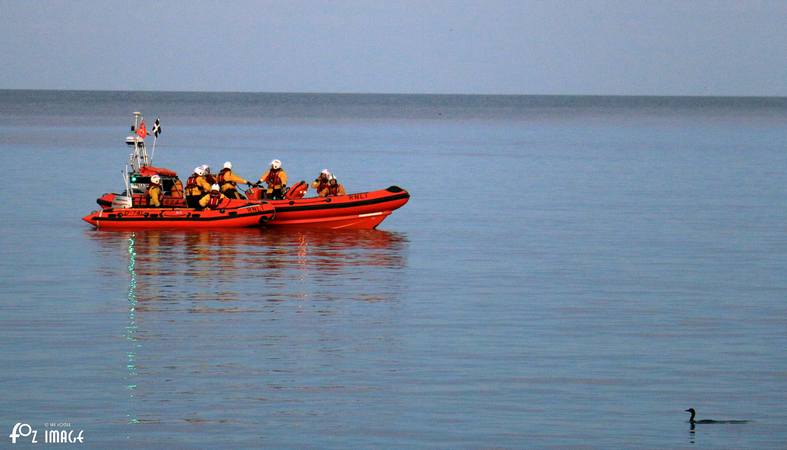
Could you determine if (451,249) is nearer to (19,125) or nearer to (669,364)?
(669,364)

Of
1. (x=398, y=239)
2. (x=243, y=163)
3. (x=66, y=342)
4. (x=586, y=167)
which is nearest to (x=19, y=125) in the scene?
(x=243, y=163)

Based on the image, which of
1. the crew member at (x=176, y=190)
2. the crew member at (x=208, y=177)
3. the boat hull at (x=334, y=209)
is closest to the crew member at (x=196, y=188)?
the crew member at (x=208, y=177)

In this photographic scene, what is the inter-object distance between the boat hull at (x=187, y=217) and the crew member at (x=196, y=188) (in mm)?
455

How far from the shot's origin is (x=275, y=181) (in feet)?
120

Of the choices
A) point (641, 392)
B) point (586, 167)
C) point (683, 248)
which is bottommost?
point (641, 392)

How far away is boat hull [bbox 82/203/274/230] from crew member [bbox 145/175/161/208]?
330 millimetres

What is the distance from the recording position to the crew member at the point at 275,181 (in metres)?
36.5

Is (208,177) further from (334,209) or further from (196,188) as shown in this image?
(334,209)

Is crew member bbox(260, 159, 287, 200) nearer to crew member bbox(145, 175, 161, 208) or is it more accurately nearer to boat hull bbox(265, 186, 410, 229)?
boat hull bbox(265, 186, 410, 229)

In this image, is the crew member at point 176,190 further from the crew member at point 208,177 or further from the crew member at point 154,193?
the crew member at point 208,177

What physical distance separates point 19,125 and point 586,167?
61891 millimetres

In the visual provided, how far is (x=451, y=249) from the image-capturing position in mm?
33250

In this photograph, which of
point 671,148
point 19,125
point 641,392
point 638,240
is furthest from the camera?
point 19,125

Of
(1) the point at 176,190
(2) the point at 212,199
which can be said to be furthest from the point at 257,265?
(1) the point at 176,190
